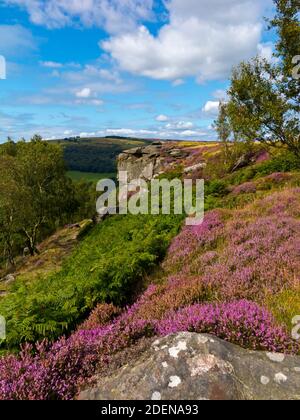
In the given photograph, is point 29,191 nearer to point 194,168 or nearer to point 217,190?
point 194,168

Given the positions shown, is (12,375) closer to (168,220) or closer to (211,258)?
(211,258)

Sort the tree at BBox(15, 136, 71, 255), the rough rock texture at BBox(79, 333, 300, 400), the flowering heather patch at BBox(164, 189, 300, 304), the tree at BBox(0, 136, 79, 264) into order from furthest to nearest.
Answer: the tree at BBox(15, 136, 71, 255), the tree at BBox(0, 136, 79, 264), the flowering heather patch at BBox(164, 189, 300, 304), the rough rock texture at BBox(79, 333, 300, 400)

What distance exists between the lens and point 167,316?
697 cm

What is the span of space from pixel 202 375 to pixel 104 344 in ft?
6.66

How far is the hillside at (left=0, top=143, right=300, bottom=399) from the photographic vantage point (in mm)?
5445

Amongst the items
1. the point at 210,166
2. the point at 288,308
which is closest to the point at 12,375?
the point at 288,308

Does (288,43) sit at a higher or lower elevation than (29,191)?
higher

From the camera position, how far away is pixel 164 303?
7711mm

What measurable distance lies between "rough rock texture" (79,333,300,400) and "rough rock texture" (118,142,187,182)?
6186 centimetres

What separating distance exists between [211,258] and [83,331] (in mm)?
5026

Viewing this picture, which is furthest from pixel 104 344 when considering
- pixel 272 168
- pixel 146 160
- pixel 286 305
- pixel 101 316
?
pixel 146 160

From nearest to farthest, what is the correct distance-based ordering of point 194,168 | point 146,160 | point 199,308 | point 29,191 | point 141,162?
point 199,308, point 29,191, point 194,168, point 146,160, point 141,162

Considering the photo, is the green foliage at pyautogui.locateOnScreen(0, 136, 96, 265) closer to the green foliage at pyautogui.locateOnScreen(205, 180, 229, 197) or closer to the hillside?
the green foliage at pyautogui.locateOnScreen(205, 180, 229, 197)

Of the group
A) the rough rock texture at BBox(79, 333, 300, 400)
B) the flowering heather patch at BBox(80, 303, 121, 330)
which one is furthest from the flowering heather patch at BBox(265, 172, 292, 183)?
the rough rock texture at BBox(79, 333, 300, 400)
